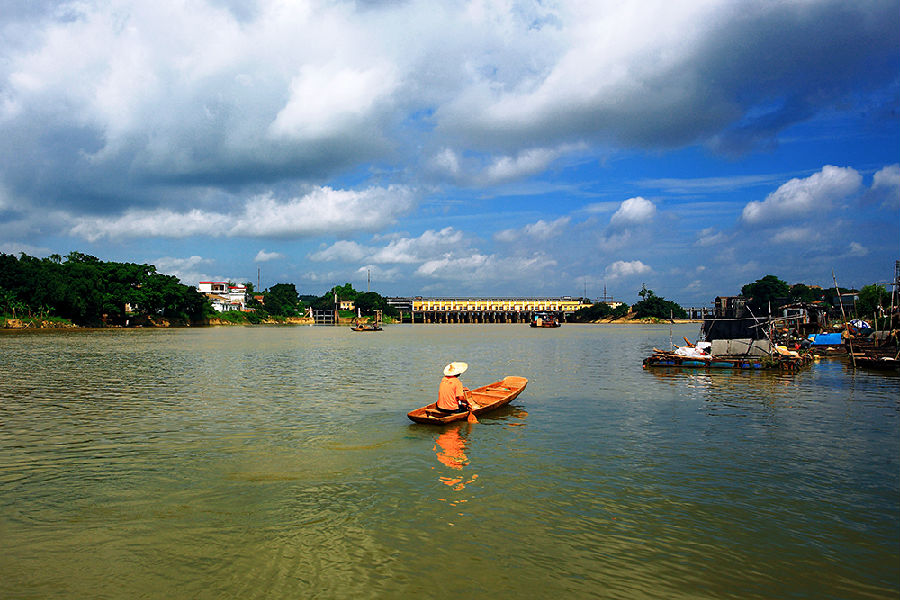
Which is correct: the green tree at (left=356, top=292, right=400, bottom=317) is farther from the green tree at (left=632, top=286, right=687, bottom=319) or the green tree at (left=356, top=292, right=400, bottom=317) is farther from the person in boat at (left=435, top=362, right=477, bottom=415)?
the person in boat at (left=435, top=362, right=477, bottom=415)

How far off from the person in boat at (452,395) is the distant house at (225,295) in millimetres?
129738

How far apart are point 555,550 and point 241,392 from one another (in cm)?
1732

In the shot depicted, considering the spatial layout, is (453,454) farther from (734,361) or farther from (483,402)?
(734,361)

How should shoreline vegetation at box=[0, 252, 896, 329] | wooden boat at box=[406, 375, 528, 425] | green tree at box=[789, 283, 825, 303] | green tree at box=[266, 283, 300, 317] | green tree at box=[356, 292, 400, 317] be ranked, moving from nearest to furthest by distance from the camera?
wooden boat at box=[406, 375, 528, 425] < shoreline vegetation at box=[0, 252, 896, 329] < green tree at box=[789, 283, 825, 303] < green tree at box=[266, 283, 300, 317] < green tree at box=[356, 292, 400, 317]

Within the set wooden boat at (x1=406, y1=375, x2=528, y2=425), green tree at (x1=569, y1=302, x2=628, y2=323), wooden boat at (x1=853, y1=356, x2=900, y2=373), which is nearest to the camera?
wooden boat at (x1=406, y1=375, x2=528, y2=425)

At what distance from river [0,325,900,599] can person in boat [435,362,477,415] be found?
574 millimetres

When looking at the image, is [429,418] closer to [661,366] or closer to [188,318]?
[661,366]

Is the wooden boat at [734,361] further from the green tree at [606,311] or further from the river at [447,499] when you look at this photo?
the green tree at [606,311]

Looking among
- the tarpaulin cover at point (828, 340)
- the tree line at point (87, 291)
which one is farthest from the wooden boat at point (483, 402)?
the tree line at point (87, 291)

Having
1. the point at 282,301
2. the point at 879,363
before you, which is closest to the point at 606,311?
the point at 282,301

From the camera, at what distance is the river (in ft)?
22.2

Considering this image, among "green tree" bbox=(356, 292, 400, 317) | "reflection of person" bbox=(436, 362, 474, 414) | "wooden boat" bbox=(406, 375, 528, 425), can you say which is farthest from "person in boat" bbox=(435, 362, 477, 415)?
"green tree" bbox=(356, 292, 400, 317)

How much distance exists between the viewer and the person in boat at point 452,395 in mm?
15234

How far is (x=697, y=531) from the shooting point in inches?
319
